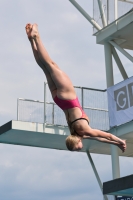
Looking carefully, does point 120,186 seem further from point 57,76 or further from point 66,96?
point 57,76

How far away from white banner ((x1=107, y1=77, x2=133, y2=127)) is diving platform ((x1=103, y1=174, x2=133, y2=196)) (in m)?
2.87

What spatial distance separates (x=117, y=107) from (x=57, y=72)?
39.0ft

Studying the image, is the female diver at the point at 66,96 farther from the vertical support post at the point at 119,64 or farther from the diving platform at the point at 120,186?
the vertical support post at the point at 119,64

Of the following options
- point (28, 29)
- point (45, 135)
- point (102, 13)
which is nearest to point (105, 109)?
point (45, 135)

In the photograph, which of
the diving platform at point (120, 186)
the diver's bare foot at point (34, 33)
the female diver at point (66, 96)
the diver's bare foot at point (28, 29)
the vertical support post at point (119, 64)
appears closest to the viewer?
the female diver at point (66, 96)

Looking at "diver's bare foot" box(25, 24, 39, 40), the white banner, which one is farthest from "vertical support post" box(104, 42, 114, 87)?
"diver's bare foot" box(25, 24, 39, 40)

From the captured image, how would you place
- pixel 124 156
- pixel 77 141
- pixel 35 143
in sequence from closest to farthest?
pixel 77 141 < pixel 35 143 < pixel 124 156

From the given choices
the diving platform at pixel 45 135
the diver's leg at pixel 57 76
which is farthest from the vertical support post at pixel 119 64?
the diver's leg at pixel 57 76

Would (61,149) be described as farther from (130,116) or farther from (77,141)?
(77,141)

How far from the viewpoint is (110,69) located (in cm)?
2666

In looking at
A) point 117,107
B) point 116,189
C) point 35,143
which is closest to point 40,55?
point 116,189

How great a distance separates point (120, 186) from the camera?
846 inches

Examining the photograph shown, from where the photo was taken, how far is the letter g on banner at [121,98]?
2375 centimetres

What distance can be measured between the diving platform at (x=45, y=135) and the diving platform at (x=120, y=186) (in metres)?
2.45
